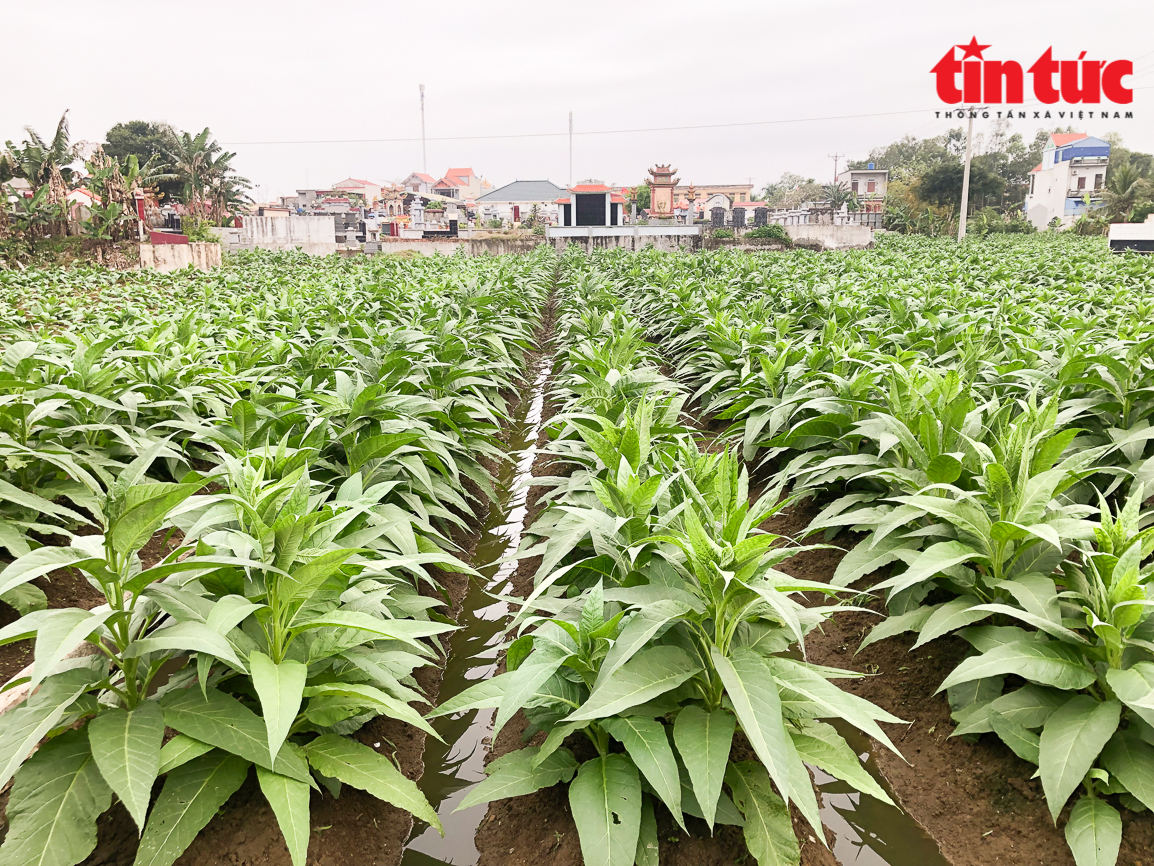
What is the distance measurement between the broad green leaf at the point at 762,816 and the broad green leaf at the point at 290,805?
1087mm

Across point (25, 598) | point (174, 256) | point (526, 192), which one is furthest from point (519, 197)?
point (25, 598)

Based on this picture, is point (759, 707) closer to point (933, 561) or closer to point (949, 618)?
point (933, 561)

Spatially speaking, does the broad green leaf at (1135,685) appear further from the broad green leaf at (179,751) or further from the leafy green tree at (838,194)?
the leafy green tree at (838,194)

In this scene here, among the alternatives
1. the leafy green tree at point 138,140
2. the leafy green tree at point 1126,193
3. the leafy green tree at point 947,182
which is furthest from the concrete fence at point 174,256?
the leafy green tree at point 947,182

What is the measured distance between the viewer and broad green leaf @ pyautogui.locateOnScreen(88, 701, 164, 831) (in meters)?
1.59

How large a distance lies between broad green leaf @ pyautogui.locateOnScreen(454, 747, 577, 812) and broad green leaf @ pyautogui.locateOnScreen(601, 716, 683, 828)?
0.19 metres

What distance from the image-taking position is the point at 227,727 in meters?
1.82

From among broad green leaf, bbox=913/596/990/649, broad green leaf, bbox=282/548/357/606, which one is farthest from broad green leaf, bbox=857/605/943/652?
broad green leaf, bbox=282/548/357/606

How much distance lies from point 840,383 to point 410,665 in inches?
110

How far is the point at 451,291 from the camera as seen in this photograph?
10.5m

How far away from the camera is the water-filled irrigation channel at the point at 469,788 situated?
2.16m

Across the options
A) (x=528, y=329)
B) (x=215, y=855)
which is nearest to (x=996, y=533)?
(x=215, y=855)

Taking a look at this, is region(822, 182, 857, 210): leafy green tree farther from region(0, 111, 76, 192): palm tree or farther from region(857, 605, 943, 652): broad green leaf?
region(857, 605, 943, 652): broad green leaf

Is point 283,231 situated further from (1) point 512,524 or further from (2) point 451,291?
(1) point 512,524
